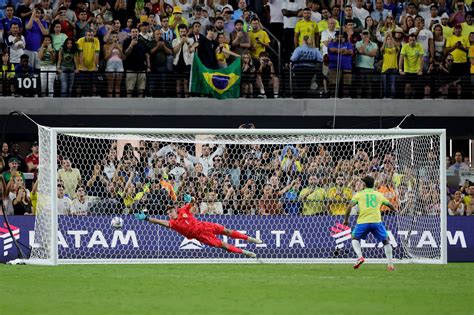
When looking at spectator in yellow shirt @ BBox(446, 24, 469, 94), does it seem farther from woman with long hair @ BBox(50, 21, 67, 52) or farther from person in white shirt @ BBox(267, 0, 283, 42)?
woman with long hair @ BBox(50, 21, 67, 52)

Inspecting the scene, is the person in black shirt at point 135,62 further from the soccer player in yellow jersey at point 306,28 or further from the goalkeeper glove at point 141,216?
the goalkeeper glove at point 141,216

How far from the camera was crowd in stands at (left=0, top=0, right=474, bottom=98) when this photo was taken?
27500 mm

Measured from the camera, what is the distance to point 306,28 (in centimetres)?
2811

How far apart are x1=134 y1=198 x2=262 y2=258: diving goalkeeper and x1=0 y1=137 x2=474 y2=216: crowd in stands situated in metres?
1.70

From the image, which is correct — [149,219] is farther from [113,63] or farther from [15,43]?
[15,43]

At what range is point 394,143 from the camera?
80.4 feet

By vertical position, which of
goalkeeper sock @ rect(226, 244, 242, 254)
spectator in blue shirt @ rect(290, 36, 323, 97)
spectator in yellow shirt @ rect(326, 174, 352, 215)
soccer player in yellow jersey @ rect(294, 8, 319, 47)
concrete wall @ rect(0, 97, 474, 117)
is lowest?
goalkeeper sock @ rect(226, 244, 242, 254)

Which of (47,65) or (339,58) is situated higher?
(339,58)

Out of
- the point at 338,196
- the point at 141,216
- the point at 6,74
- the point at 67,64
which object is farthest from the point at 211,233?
the point at 6,74

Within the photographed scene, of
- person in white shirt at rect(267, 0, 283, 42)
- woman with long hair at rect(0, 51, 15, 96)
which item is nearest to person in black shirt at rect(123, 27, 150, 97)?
woman with long hair at rect(0, 51, 15, 96)

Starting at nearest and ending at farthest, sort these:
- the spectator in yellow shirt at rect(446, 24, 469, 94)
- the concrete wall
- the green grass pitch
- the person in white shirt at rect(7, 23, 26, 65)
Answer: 1. the green grass pitch
2. the person in white shirt at rect(7, 23, 26, 65)
3. the concrete wall
4. the spectator in yellow shirt at rect(446, 24, 469, 94)

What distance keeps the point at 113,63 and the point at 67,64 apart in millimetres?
1043

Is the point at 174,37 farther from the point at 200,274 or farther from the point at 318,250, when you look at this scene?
the point at 200,274

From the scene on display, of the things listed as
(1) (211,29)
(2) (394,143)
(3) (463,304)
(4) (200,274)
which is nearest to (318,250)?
(2) (394,143)
